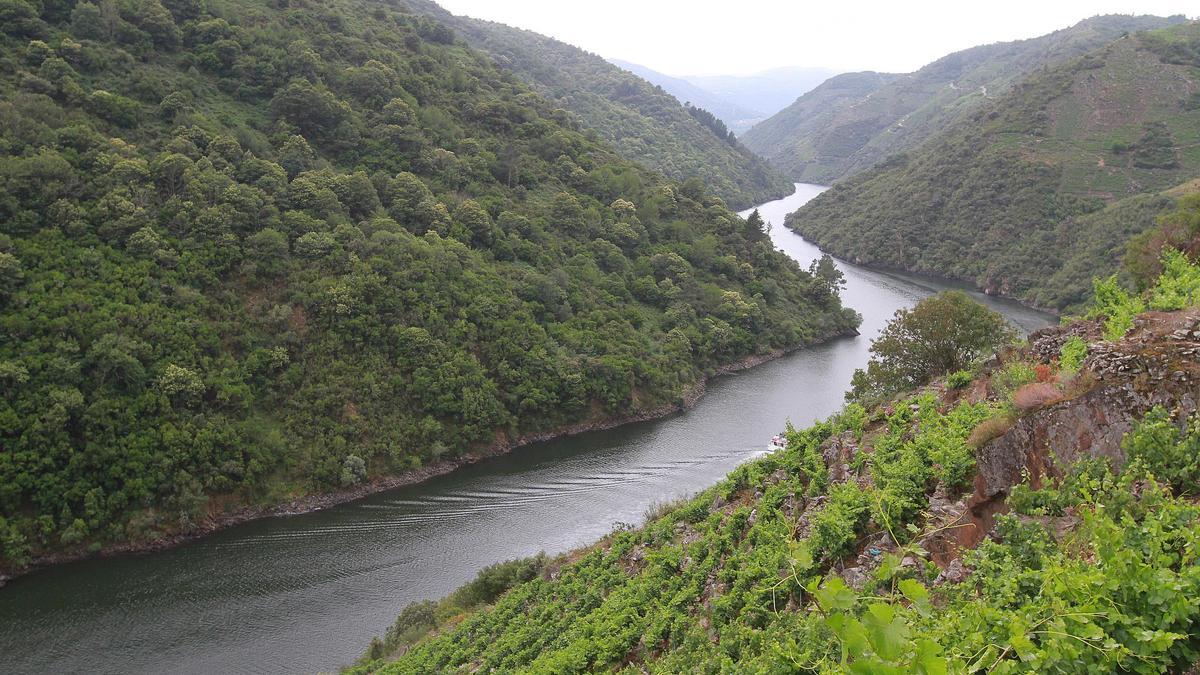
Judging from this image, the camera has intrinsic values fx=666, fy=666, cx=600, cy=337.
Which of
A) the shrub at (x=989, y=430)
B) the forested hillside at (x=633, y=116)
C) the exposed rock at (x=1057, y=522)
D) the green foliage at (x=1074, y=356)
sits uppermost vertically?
the forested hillside at (x=633, y=116)

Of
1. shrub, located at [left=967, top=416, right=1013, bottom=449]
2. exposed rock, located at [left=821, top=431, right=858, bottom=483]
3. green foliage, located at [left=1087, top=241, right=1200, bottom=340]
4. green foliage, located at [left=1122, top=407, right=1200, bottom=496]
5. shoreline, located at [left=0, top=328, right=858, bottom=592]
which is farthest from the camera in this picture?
shoreline, located at [left=0, top=328, right=858, bottom=592]

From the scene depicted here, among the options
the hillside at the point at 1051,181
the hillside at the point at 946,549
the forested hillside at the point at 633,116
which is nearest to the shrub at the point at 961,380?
the hillside at the point at 946,549

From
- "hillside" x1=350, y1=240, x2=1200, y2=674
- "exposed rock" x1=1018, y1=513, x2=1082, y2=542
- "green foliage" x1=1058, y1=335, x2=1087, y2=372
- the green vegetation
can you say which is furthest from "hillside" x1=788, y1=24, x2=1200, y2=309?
"exposed rock" x1=1018, y1=513, x2=1082, y2=542

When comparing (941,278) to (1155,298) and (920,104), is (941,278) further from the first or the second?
→ (920,104)

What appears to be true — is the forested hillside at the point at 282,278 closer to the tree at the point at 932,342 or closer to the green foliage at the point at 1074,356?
the tree at the point at 932,342

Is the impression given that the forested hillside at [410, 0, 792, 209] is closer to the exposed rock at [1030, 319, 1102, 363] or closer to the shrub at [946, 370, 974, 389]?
the shrub at [946, 370, 974, 389]

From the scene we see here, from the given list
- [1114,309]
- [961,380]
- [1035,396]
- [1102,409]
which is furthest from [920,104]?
[1102,409]

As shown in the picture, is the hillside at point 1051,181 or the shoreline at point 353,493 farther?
the hillside at point 1051,181
